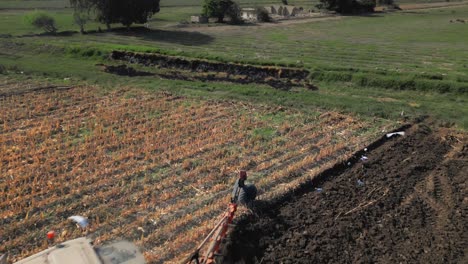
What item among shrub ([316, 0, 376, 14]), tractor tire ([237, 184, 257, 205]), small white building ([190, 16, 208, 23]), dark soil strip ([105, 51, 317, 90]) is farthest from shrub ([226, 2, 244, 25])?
tractor tire ([237, 184, 257, 205])

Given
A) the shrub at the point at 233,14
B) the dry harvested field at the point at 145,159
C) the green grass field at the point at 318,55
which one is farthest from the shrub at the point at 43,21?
the dry harvested field at the point at 145,159

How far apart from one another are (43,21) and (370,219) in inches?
1537

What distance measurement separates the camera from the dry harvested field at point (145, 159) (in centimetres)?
991

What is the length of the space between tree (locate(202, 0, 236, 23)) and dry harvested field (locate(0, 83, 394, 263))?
107 ft

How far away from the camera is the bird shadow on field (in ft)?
121

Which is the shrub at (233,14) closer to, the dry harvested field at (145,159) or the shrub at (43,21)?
the shrub at (43,21)

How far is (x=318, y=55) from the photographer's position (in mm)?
30000

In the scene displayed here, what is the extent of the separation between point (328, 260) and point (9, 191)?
810 centimetres

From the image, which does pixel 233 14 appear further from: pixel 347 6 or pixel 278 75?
pixel 278 75

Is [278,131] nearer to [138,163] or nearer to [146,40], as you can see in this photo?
[138,163]

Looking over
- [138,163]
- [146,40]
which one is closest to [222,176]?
[138,163]

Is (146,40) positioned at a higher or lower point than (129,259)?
higher

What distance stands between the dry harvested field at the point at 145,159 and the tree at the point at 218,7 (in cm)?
3266

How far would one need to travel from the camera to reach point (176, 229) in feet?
32.1
